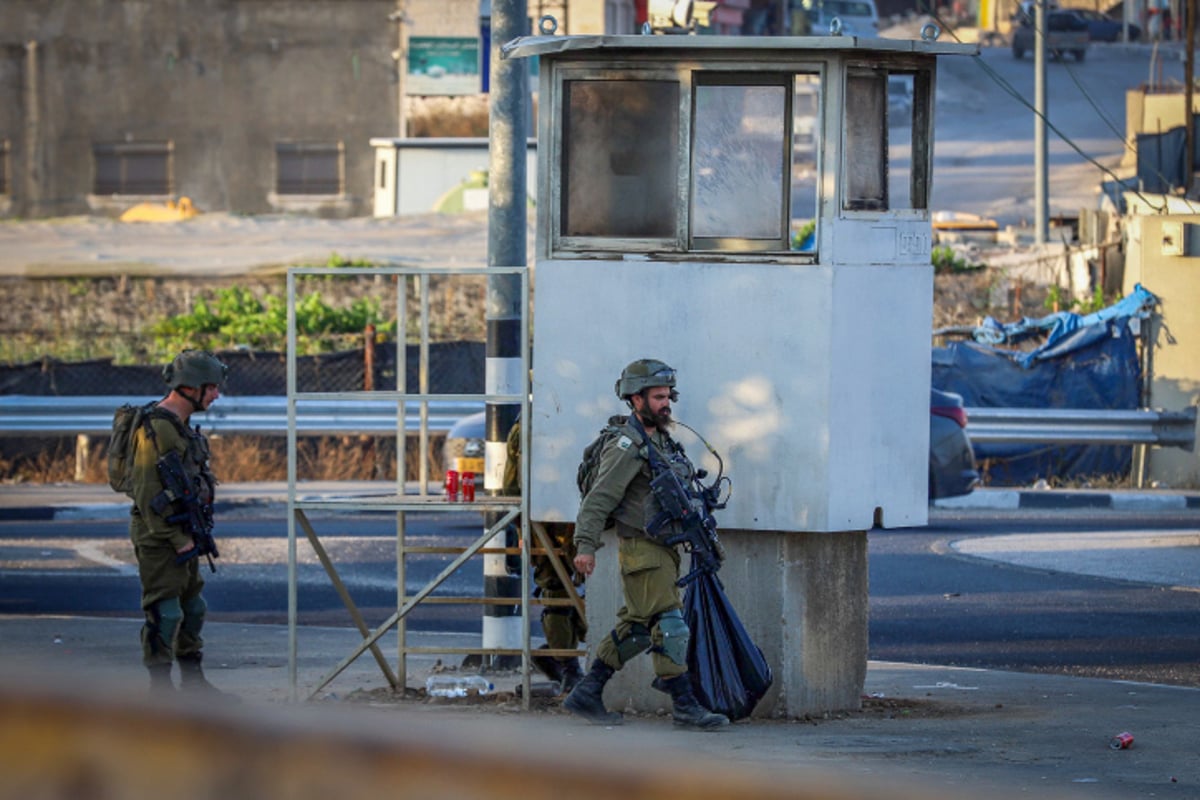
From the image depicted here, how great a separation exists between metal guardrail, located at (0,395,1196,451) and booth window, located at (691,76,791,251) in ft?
33.1

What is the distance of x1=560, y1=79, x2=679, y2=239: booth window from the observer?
8.19 m

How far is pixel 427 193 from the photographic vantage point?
114 feet

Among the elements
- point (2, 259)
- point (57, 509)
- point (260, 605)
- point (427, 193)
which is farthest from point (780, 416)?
point (427, 193)

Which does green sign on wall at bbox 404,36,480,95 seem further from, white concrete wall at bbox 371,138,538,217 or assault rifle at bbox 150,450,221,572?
assault rifle at bbox 150,450,221,572

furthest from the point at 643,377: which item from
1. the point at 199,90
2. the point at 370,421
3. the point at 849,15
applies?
the point at 849,15

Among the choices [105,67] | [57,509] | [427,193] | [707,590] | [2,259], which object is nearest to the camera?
[707,590]

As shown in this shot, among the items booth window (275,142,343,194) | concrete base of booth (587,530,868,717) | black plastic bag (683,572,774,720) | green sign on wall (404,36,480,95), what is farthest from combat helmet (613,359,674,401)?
booth window (275,142,343,194)

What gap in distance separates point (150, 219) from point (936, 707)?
75.8 feet

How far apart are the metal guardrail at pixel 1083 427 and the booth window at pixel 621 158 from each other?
10580 mm

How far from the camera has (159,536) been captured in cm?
834

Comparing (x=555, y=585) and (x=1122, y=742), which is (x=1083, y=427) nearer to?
(x=555, y=585)

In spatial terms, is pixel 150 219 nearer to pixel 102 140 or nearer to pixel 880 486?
pixel 102 140

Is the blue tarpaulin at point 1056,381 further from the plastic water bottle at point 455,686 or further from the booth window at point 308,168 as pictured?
the booth window at point 308,168

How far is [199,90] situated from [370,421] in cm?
2563
